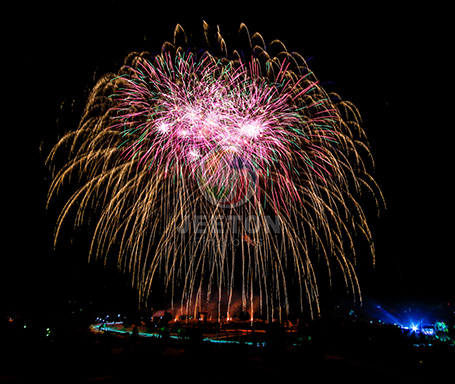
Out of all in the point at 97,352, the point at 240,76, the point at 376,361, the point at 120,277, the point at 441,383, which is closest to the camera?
the point at 441,383

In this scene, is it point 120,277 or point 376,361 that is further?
point 120,277

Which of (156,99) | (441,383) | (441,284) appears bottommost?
(441,383)

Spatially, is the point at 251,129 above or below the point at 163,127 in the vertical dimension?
below

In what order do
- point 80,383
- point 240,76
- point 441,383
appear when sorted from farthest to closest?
point 240,76 < point 441,383 < point 80,383

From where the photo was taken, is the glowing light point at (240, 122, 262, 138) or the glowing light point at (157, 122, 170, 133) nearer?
the glowing light point at (240, 122, 262, 138)

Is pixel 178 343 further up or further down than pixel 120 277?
further down

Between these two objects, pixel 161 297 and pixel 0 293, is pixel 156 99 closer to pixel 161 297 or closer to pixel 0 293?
pixel 0 293

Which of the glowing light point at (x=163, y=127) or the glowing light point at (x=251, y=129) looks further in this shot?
the glowing light point at (x=163, y=127)

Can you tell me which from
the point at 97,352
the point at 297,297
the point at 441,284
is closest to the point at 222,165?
the point at 97,352

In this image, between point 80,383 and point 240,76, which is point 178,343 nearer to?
point 80,383

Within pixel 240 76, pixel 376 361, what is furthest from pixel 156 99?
pixel 376 361

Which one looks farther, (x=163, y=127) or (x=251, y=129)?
(x=163, y=127)
